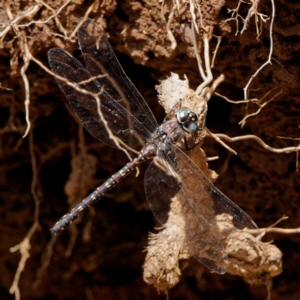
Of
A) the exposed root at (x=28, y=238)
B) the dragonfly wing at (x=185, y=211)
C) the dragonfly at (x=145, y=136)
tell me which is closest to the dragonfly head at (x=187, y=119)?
the dragonfly at (x=145, y=136)

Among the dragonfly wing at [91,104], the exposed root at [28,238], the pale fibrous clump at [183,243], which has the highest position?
the dragonfly wing at [91,104]

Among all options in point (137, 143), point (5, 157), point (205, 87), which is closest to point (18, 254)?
point (5, 157)

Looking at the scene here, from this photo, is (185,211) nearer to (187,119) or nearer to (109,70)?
(187,119)

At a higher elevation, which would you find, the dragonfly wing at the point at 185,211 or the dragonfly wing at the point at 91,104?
the dragonfly wing at the point at 91,104

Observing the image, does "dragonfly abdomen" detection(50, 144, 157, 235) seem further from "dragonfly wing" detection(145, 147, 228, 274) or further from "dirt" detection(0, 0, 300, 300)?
"dirt" detection(0, 0, 300, 300)

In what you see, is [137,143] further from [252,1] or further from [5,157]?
[5,157]

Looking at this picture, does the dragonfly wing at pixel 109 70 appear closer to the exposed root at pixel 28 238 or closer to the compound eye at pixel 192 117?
the compound eye at pixel 192 117

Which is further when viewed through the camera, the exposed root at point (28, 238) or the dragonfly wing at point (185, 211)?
the exposed root at point (28, 238)
